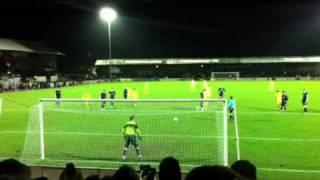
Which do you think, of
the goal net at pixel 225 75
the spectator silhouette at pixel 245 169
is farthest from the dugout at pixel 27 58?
the spectator silhouette at pixel 245 169

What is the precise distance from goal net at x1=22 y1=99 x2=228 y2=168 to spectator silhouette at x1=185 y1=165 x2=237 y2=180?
12.3m

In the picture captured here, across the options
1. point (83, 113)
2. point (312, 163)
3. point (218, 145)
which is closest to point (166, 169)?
point (312, 163)

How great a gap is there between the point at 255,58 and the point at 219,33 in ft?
32.7

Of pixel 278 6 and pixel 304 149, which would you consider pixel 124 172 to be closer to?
pixel 304 149

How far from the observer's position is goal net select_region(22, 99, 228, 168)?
1897cm

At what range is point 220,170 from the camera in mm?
4230

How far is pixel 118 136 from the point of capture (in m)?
24.2

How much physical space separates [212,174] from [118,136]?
20329mm

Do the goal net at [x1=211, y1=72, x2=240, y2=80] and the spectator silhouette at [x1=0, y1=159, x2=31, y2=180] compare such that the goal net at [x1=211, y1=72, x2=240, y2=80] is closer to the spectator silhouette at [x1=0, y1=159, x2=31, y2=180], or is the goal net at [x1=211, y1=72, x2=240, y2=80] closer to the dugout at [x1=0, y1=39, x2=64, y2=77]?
the dugout at [x1=0, y1=39, x2=64, y2=77]

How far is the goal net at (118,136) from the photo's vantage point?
747 inches

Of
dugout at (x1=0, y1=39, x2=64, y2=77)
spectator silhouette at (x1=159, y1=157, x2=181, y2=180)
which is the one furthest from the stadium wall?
spectator silhouette at (x1=159, y1=157, x2=181, y2=180)

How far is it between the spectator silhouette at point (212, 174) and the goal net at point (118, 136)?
1231 cm

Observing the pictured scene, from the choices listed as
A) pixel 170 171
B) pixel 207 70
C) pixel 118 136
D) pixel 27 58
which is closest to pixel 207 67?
pixel 207 70

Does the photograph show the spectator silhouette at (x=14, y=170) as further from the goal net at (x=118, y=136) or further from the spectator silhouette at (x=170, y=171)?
the goal net at (x=118, y=136)
